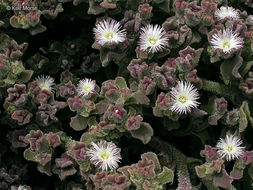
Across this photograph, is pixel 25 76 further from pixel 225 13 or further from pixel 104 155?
pixel 225 13

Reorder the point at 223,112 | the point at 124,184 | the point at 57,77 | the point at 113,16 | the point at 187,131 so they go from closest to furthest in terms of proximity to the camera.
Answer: the point at 124,184
the point at 223,112
the point at 187,131
the point at 113,16
the point at 57,77

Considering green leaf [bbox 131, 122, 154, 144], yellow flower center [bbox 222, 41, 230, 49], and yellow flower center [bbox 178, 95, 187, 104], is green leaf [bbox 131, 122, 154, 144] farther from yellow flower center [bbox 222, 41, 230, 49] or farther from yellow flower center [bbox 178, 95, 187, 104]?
yellow flower center [bbox 222, 41, 230, 49]

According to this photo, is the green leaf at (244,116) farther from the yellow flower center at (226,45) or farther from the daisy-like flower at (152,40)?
the daisy-like flower at (152,40)

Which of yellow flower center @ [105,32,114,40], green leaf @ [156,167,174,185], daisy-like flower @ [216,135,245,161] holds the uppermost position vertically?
yellow flower center @ [105,32,114,40]

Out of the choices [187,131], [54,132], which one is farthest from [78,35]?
[187,131]

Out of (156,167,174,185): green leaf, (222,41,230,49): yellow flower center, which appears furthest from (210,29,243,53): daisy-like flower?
(156,167,174,185): green leaf

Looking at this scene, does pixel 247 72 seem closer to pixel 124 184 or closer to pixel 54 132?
pixel 124 184

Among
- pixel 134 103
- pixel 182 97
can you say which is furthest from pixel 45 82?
pixel 182 97
